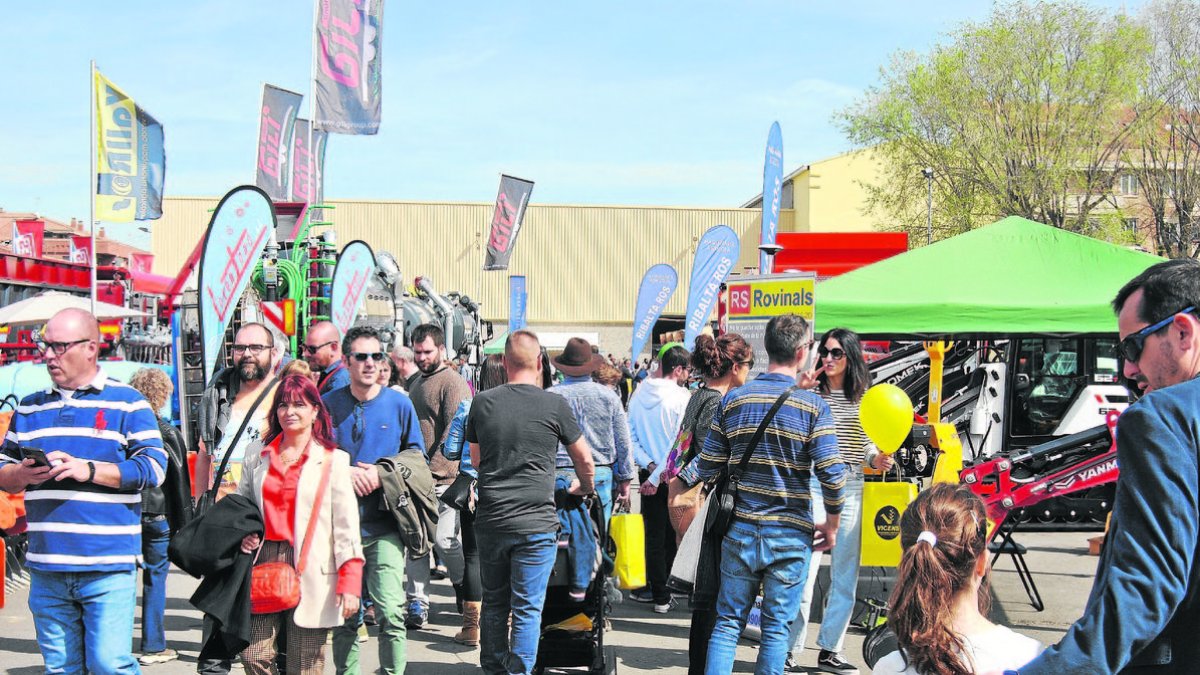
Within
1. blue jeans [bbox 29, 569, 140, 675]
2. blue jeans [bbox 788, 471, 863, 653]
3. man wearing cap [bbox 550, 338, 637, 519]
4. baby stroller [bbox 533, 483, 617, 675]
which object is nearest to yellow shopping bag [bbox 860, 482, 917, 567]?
blue jeans [bbox 788, 471, 863, 653]

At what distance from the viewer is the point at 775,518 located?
484 centimetres

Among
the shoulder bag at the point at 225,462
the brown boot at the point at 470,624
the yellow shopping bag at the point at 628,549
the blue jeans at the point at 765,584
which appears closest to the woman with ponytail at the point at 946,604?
the blue jeans at the point at 765,584

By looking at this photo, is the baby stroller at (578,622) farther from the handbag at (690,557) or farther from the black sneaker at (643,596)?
the black sneaker at (643,596)

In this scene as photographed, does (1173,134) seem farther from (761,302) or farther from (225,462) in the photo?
(225,462)

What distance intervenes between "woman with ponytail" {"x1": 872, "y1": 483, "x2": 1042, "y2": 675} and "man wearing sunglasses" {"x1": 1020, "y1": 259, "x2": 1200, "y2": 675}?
14.4 inches

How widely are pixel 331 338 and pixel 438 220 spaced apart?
139ft

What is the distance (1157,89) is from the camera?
29.4 metres

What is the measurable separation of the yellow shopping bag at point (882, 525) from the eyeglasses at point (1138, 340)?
14.6 feet


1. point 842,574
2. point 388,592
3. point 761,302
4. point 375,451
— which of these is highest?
point 761,302

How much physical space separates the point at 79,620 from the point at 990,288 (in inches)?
270

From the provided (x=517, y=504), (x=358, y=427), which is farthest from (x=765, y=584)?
(x=358, y=427)

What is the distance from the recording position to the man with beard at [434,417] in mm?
7242

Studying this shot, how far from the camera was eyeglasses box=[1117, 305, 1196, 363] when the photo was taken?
2273 mm

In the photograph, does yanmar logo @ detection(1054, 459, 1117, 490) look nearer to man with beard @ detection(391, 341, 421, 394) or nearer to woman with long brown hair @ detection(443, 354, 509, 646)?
woman with long brown hair @ detection(443, 354, 509, 646)
